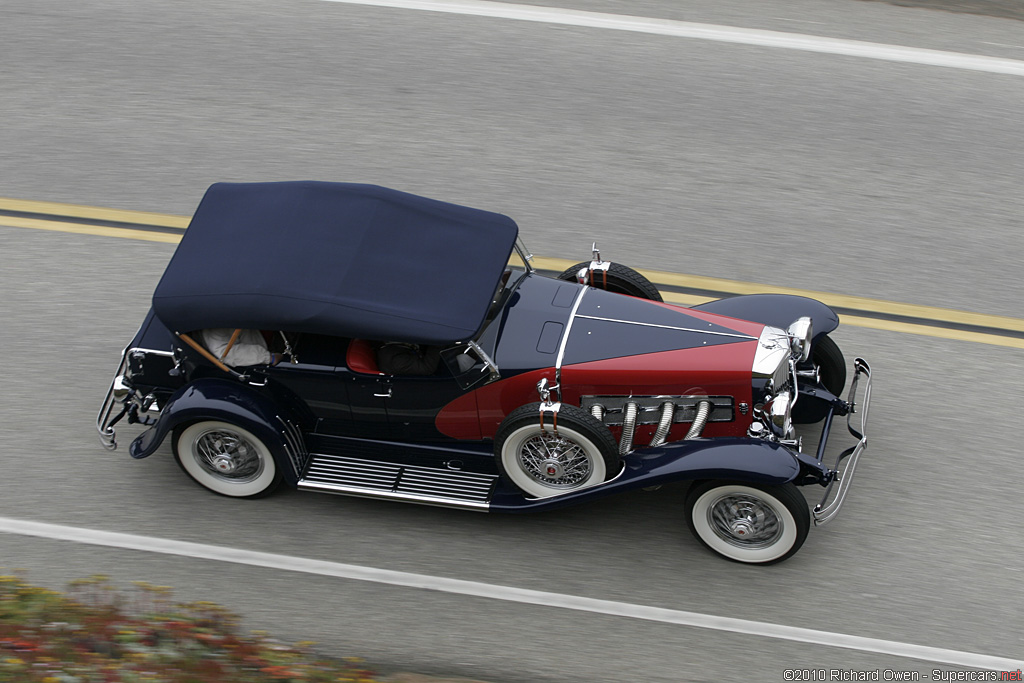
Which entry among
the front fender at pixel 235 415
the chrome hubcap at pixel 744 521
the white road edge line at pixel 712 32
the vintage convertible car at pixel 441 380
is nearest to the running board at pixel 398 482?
the vintage convertible car at pixel 441 380

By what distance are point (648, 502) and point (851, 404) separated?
5.09 ft

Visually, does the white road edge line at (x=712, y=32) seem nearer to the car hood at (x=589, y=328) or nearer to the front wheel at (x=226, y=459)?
the car hood at (x=589, y=328)

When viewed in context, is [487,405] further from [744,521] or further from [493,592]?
[744,521]

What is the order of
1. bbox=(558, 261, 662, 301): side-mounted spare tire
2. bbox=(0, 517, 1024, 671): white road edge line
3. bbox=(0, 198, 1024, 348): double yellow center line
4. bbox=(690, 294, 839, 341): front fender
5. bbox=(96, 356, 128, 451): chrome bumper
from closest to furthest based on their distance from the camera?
bbox=(0, 517, 1024, 671): white road edge line
bbox=(96, 356, 128, 451): chrome bumper
bbox=(690, 294, 839, 341): front fender
bbox=(558, 261, 662, 301): side-mounted spare tire
bbox=(0, 198, 1024, 348): double yellow center line

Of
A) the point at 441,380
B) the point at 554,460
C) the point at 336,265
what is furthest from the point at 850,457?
the point at 336,265

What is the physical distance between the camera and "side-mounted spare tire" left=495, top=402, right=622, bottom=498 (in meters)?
5.98

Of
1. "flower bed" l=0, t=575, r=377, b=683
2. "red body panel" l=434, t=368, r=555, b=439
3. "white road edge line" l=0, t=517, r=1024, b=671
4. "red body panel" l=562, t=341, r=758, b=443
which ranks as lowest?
"flower bed" l=0, t=575, r=377, b=683

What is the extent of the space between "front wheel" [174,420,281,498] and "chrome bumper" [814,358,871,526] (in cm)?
349

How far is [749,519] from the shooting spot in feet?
20.2

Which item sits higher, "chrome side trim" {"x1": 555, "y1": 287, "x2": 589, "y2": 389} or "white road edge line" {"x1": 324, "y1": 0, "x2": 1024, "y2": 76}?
"white road edge line" {"x1": 324, "y1": 0, "x2": 1024, "y2": 76}

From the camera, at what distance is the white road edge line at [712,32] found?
11.1 metres

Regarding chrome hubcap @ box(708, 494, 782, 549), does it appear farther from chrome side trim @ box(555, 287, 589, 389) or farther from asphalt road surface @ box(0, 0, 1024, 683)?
Answer: chrome side trim @ box(555, 287, 589, 389)

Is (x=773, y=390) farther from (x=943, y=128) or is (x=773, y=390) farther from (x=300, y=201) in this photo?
(x=943, y=128)

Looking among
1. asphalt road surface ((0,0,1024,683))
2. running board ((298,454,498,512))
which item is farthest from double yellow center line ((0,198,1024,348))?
running board ((298,454,498,512))
